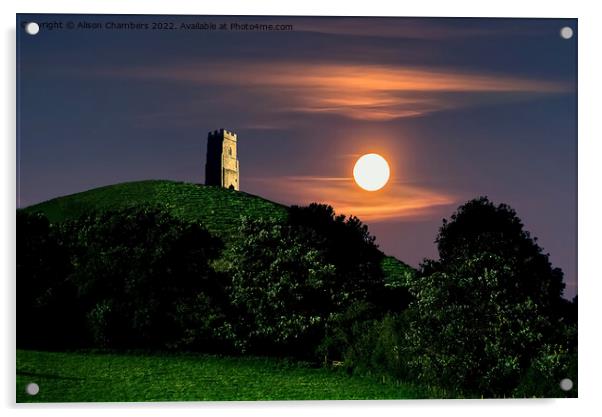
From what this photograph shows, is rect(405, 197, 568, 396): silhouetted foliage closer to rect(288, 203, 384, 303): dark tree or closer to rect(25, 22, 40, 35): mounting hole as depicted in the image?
rect(288, 203, 384, 303): dark tree

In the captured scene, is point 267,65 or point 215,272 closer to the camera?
point 267,65

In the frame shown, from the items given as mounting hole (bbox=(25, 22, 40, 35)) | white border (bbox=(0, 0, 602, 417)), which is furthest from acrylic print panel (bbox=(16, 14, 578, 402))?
white border (bbox=(0, 0, 602, 417))

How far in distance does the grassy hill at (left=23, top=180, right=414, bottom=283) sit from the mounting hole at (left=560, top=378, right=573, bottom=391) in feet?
8.09

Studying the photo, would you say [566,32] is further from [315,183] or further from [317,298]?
[317,298]

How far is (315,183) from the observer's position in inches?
567

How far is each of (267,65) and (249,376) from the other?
412 cm

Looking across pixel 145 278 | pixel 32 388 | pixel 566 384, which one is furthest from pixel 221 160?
pixel 566 384

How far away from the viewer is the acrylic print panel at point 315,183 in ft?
46.2

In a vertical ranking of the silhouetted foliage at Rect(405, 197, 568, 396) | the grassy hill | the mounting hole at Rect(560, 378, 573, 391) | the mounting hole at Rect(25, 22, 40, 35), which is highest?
the mounting hole at Rect(25, 22, 40, 35)

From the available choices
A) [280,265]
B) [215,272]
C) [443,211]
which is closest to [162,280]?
[215,272]

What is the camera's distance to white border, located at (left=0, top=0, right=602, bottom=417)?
13742 mm

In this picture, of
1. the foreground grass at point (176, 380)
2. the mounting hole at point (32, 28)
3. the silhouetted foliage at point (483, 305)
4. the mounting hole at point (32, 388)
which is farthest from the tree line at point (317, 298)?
the mounting hole at point (32, 28)

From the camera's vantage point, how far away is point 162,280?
1520 centimetres
